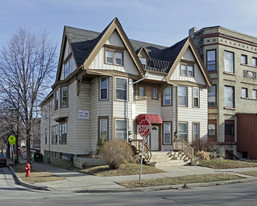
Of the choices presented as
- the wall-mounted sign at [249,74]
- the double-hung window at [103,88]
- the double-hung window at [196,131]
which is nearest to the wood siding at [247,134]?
the wall-mounted sign at [249,74]

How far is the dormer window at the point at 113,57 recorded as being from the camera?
20.5 m

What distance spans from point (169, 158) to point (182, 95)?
6281mm

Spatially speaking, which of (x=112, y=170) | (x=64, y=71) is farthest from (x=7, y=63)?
(x=112, y=170)

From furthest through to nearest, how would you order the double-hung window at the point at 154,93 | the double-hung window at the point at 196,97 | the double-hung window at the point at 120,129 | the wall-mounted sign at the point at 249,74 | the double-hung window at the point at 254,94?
the double-hung window at the point at 254,94
the wall-mounted sign at the point at 249,74
the double-hung window at the point at 196,97
the double-hung window at the point at 154,93
the double-hung window at the point at 120,129

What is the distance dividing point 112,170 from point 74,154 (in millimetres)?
5751

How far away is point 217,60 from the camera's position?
1046 inches

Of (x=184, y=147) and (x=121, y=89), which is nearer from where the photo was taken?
(x=121, y=89)

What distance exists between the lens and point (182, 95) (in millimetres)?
24000

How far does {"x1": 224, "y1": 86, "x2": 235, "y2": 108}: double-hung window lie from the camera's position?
2716 cm

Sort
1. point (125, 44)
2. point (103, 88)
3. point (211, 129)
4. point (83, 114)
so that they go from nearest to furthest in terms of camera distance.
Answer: point (103, 88) < point (125, 44) < point (83, 114) < point (211, 129)

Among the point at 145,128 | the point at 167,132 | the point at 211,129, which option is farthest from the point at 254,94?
the point at 145,128

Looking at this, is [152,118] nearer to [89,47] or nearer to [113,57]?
[113,57]

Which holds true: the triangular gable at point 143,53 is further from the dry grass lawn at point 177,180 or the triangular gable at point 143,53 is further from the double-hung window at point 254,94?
the double-hung window at point 254,94

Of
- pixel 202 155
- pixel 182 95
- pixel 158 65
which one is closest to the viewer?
pixel 202 155
